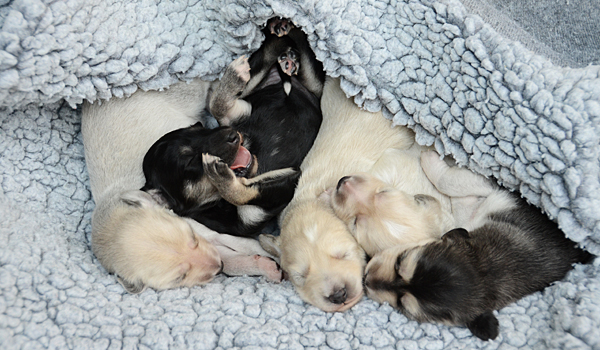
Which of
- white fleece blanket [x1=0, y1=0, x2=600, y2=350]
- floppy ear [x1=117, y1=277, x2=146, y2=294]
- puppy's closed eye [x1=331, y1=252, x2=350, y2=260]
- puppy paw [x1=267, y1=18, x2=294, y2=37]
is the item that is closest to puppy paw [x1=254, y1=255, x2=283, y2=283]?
white fleece blanket [x1=0, y1=0, x2=600, y2=350]

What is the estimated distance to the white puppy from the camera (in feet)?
7.16

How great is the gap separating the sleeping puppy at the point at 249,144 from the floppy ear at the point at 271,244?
105 mm

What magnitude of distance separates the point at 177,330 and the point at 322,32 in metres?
1.47

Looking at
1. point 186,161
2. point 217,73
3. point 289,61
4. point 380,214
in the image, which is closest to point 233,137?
point 186,161

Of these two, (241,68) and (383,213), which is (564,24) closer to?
(383,213)

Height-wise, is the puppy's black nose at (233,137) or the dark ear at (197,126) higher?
the puppy's black nose at (233,137)

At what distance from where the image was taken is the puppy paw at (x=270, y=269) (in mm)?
2352

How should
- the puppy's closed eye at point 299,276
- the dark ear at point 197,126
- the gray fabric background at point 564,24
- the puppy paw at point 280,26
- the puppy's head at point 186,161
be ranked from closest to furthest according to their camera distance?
the puppy's closed eye at point 299,276 → the puppy's head at point 186,161 → the puppy paw at point 280,26 → the dark ear at point 197,126 → the gray fabric background at point 564,24

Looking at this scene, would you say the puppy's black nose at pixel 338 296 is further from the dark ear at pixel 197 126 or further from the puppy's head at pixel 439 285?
the dark ear at pixel 197 126

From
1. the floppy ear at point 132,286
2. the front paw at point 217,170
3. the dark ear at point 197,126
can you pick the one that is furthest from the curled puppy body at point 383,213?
the floppy ear at point 132,286

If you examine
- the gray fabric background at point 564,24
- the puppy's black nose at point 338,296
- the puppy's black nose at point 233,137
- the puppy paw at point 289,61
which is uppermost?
the gray fabric background at point 564,24

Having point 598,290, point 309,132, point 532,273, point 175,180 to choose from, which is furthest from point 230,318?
point 598,290

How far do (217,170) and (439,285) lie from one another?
44.2 inches

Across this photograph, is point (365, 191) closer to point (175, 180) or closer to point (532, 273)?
point (532, 273)
